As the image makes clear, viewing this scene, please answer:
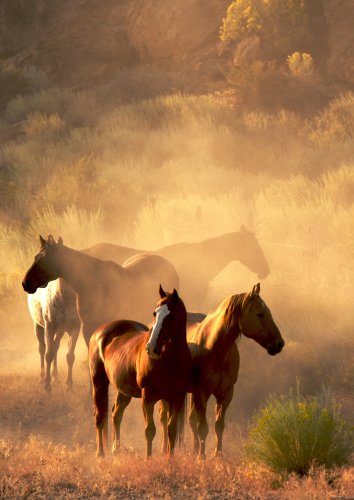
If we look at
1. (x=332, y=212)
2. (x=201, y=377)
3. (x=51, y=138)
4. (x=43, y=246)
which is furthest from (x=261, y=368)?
(x=51, y=138)

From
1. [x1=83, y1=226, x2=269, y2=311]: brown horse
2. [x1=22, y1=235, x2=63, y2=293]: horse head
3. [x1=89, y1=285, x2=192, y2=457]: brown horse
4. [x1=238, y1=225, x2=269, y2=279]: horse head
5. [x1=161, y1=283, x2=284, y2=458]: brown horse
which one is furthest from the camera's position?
[x1=238, y1=225, x2=269, y2=279]: horse head

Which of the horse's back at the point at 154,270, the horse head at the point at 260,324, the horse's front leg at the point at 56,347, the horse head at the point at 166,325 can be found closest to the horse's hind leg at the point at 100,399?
the horse head at the point at 166,325

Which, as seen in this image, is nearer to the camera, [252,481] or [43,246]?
[252,481]

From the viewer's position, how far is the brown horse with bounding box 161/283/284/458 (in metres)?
11.0

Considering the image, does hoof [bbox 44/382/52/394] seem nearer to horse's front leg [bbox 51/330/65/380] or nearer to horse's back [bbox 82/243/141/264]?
horse's front leg [bbox 51/330/65/380]

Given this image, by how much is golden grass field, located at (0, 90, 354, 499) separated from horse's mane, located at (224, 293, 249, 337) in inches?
60.5

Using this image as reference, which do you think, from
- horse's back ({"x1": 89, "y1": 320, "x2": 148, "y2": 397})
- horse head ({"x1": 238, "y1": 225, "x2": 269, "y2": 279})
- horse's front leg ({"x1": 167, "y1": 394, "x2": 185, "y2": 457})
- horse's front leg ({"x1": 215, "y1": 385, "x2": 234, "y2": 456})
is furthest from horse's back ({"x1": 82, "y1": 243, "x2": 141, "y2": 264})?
horse's front leg ({"x1": 167, "y1": 394, "x2": 185, "y2": 457})

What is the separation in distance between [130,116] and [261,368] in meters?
23.8

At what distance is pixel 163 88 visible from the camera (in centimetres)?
4272

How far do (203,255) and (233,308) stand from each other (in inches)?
277

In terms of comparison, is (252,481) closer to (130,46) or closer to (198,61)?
(198,61)

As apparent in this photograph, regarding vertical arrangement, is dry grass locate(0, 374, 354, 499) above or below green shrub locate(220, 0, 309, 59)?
above

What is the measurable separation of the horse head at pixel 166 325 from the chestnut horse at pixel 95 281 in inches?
182

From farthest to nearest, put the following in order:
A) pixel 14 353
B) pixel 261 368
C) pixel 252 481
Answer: pixel 14 353 → pixel 261 368 → pixel 252 481
